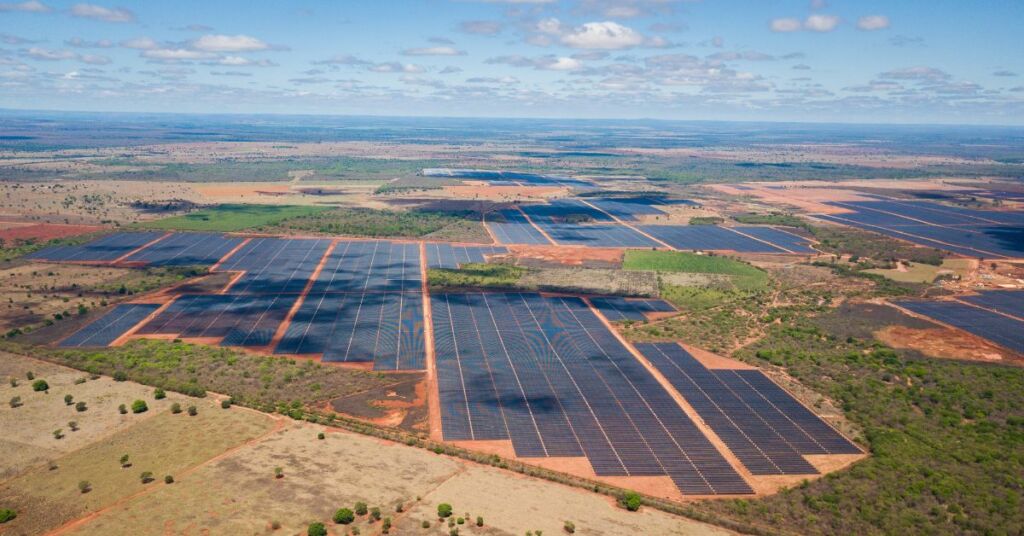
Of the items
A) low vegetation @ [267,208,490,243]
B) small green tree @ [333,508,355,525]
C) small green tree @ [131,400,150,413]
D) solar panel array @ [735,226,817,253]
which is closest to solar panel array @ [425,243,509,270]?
low vegetation @ [267,208,490,243]

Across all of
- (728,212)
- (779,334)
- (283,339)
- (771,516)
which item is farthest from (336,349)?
(728,212)

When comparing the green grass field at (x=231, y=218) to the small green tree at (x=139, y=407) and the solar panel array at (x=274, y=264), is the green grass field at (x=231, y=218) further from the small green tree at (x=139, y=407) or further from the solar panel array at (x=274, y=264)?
the small green tree at (x=139, y=407)

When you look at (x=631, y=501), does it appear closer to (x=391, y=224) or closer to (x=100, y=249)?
(x=100, y=249)

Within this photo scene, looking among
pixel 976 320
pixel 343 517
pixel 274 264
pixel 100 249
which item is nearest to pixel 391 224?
pixel 274 264

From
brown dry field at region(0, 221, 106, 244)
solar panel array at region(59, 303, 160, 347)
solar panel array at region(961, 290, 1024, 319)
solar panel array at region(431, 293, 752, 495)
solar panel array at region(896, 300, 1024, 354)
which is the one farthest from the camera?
brown dry field at region(0, 221, 106, 244)

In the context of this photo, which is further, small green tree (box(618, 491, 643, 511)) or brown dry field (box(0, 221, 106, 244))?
brown dry field (box(0, 221, 106, 244))

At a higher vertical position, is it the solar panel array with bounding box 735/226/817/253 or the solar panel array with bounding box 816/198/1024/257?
the solar panel array with bounding box 816/198/1024/257

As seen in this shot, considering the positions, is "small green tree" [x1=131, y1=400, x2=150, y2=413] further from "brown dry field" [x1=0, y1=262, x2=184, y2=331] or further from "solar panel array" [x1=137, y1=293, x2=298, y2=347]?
"brown dry field" [x1=0, y1=262, x2=184, y2=331]
